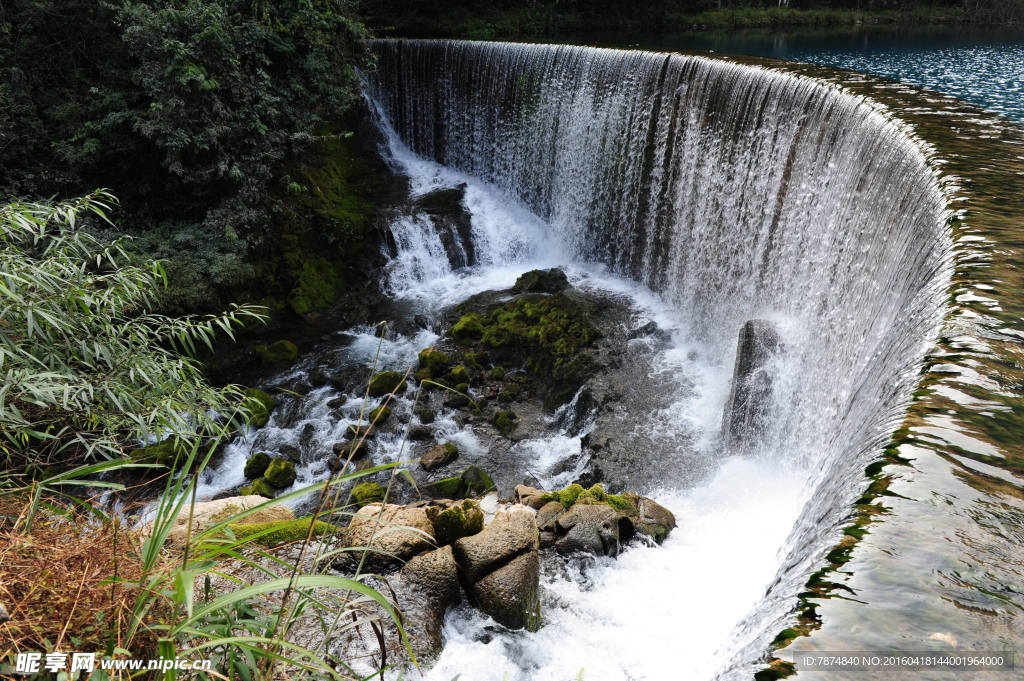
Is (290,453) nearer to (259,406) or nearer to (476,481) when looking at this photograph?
(259,406)

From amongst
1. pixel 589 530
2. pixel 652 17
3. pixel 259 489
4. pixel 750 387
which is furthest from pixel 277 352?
pixel 652 17

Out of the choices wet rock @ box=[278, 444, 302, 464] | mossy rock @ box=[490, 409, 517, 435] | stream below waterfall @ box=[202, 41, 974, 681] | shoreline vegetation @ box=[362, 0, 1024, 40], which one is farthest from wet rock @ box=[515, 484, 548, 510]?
shoreline vegetation @ box=[362, 0, 1024, 40]

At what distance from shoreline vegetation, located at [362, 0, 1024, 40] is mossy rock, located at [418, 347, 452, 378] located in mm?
11786

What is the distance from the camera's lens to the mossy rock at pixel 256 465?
743cm

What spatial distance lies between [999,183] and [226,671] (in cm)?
567

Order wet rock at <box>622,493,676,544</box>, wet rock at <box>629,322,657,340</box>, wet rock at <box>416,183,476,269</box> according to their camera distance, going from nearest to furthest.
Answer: wet rock at <box>622,493,676,544</box> < wet rock at <box>629,322,657,340</box> < wet rock at <box>416,183,476,269</box>


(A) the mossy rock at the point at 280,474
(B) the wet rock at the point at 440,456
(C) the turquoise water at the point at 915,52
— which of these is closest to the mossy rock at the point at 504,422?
(B) the wet rock at the point at 440,456

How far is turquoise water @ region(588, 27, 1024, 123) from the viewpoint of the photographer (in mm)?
11555

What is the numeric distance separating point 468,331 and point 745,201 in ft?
14.4

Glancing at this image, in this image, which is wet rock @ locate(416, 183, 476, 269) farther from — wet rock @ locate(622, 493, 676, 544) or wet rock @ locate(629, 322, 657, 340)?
wet rock @ locate(622, 493, 676, 544)

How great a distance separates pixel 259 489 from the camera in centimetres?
702

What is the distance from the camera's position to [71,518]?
78.9 inches

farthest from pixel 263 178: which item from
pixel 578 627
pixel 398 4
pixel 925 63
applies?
pixel 925 63

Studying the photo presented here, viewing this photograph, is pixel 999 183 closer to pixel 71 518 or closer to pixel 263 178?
pixel 71 518
